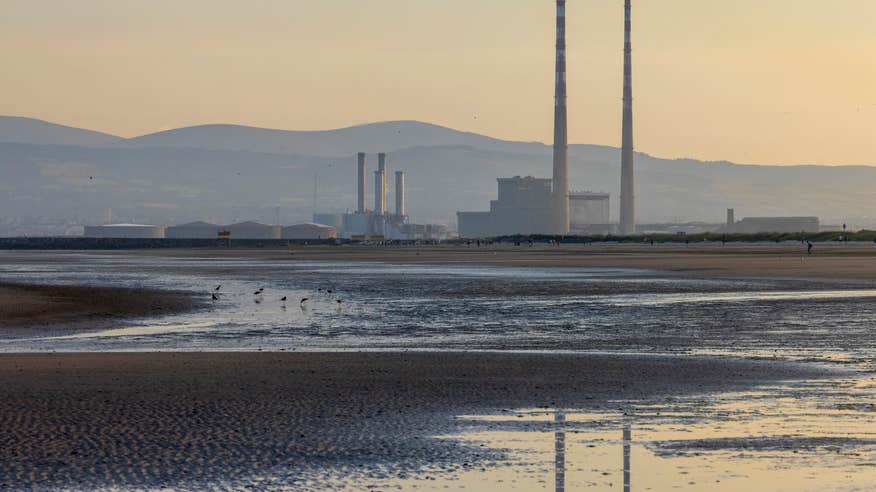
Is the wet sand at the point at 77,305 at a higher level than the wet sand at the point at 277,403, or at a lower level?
higher

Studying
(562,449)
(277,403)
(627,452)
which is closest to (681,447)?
(627,452)

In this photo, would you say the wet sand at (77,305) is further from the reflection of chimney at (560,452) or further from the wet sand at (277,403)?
the reflection of chimney at (560,452)

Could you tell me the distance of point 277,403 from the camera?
21.4 m

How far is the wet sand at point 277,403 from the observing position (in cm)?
1586

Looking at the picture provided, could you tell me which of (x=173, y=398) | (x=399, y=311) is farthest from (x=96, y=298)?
(x=173, y=398)

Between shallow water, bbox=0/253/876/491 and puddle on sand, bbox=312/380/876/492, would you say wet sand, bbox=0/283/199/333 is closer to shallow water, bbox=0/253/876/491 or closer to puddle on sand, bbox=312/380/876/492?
shallow water, bbox=0/253/876/491

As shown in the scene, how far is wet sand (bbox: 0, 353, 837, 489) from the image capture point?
15.9 meters

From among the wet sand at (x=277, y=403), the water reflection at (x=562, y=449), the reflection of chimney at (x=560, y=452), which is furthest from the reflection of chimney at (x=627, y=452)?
the wet sand at (x=277, y=403)

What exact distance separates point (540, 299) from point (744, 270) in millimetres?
30499

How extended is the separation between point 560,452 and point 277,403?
6.46 metres

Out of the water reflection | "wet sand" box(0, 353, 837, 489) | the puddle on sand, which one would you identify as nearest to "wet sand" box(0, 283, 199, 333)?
"wet sand" box(0, 353, 837, 489)

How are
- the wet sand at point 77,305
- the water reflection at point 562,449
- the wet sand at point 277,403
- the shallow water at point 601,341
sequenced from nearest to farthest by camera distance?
the water reflection at point 562,449 → the shallow water at point 601,341 → the wet sand at point 277,403 → the wet sand at point 77,305

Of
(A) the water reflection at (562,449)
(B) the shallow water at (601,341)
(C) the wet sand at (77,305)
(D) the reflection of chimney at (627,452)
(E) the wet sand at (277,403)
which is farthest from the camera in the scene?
(C) the wet sand at (77,305)

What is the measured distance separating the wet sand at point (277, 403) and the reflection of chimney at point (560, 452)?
0.90 meters
